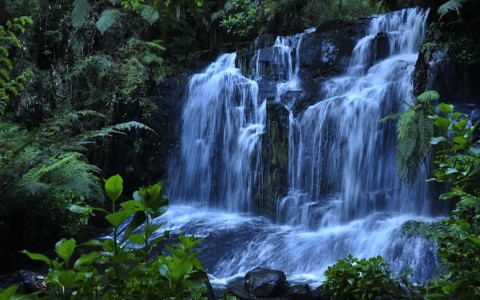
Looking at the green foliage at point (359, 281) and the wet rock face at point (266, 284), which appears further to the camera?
the wet rock face at point (266, 284)

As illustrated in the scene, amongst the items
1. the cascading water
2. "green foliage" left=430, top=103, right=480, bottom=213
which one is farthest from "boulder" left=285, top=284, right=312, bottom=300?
"green foliage" left=430, top=103, right=480, bottom=213

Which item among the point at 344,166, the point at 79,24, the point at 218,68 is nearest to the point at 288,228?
the point at 344,166

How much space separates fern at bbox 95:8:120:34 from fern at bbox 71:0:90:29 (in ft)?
1.24

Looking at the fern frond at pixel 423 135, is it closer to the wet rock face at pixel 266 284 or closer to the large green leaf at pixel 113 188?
the wet rock face at pixel 266 284

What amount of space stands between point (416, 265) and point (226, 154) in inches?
218

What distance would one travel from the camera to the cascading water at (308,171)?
273 inches

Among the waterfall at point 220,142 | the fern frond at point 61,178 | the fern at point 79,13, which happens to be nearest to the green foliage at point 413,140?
the waterfall at point 220,142

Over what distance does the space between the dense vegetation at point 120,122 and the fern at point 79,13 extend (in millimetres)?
36

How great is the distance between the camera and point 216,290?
588 cm

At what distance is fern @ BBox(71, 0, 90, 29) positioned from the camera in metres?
11.4

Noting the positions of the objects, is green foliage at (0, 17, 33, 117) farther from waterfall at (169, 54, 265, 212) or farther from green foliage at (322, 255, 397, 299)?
green foliage at (322, 255, 397, 299)

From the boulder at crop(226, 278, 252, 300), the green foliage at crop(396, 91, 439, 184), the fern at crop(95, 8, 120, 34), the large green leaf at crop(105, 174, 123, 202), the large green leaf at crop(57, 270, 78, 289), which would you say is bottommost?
the boulder at crop(226, 278, 252, 300)

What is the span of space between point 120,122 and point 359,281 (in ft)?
28.6

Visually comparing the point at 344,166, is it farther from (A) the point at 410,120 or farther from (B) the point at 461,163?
(B) the point at 461,163
